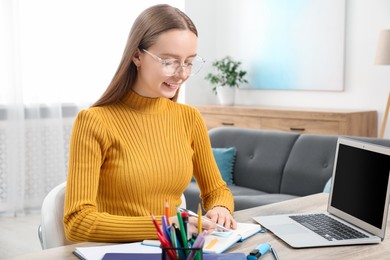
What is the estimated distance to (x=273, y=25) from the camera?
6133mm

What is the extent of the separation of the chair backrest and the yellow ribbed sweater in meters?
0.13

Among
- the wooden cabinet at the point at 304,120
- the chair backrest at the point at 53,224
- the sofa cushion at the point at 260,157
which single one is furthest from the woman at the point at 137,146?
the wooden cabinet at the point at 304,120

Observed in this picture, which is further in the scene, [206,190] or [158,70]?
[206,190]

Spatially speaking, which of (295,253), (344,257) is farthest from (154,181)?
(344,257)

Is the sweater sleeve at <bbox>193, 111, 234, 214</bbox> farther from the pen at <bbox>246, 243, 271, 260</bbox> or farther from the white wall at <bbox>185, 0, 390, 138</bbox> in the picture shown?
the white wall at <bbox>185, 0, 390, 138</bbox>

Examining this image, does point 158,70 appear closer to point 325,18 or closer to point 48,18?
point 48,18

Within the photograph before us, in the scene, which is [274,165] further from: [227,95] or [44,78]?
[44,78]

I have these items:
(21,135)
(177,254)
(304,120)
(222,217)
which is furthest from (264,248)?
(21,135)

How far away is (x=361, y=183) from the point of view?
1.75m

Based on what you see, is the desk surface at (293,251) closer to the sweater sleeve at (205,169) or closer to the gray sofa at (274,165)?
the sweater sleeve at (205,169)

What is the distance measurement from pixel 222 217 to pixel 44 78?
398 cm

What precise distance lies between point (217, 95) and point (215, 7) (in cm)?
101

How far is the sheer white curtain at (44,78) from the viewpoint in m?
5.17

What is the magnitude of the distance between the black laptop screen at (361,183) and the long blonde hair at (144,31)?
0.63 m
